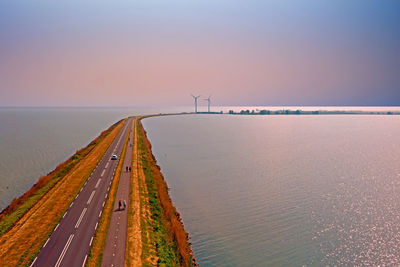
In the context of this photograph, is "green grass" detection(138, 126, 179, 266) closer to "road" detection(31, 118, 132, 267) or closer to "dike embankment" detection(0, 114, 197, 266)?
"dike embankment" detection(0, 114, 197, 266)

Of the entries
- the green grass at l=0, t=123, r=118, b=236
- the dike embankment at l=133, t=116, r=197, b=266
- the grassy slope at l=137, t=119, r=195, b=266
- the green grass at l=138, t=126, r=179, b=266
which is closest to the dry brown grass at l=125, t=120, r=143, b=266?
the dike embankment at l=133, t=116, r=197, b=266

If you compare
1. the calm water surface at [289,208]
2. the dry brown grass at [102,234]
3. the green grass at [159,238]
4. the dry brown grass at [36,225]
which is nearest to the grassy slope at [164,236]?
the green grass at [159,238]

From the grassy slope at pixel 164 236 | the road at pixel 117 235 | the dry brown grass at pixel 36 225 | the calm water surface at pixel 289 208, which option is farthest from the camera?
the calm water surface at pixel 289 208

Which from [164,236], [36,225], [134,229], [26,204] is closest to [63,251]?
[134,229]

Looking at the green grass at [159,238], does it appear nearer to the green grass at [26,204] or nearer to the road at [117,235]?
the road at [117,235]

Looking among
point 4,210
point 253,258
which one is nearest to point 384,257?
point 253,258

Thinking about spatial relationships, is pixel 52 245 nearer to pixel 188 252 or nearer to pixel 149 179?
pixel 188 252
